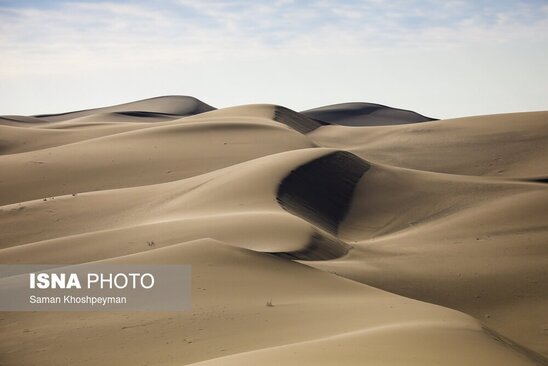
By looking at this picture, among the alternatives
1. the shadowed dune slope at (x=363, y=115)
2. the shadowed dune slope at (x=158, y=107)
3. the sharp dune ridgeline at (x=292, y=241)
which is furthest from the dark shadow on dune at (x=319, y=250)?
the shadowed dune slope at (x=158, y=107)

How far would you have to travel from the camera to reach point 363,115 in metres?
101

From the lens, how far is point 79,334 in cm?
1297

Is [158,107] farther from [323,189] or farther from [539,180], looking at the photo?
[323,189]

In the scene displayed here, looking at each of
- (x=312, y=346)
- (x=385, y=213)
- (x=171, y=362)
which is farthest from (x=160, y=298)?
(x=385, y=213)

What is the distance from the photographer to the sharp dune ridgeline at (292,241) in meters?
12.1

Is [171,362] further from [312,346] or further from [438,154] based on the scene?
[438,154]

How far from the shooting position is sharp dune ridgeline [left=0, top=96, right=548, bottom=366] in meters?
12.1

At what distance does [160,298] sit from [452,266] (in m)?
8.19

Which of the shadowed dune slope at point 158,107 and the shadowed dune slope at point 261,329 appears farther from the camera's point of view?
the shadowed dune slope at point 158,107

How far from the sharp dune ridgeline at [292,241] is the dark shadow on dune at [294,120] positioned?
9.22 metres

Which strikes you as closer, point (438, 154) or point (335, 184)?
point (335, 184)

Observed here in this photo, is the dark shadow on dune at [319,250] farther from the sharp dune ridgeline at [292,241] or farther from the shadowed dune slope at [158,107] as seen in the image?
the shadowed dune slope at [158,107]

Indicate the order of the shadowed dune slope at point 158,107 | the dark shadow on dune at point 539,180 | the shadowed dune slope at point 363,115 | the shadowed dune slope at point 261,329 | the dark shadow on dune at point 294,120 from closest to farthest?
the shadowed dune slope at point 261,329
the dark shadow on dune at point 539,180
the dark shadow on dune at point 294,120
the shadowed dune slope at point 363,115
the shadowed dune slope at point 158,107

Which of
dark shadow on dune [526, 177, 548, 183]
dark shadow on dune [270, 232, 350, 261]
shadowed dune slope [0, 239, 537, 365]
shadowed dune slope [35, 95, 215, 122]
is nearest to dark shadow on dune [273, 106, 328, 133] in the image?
dark shadow on dune [526, 177, 548, 183]
